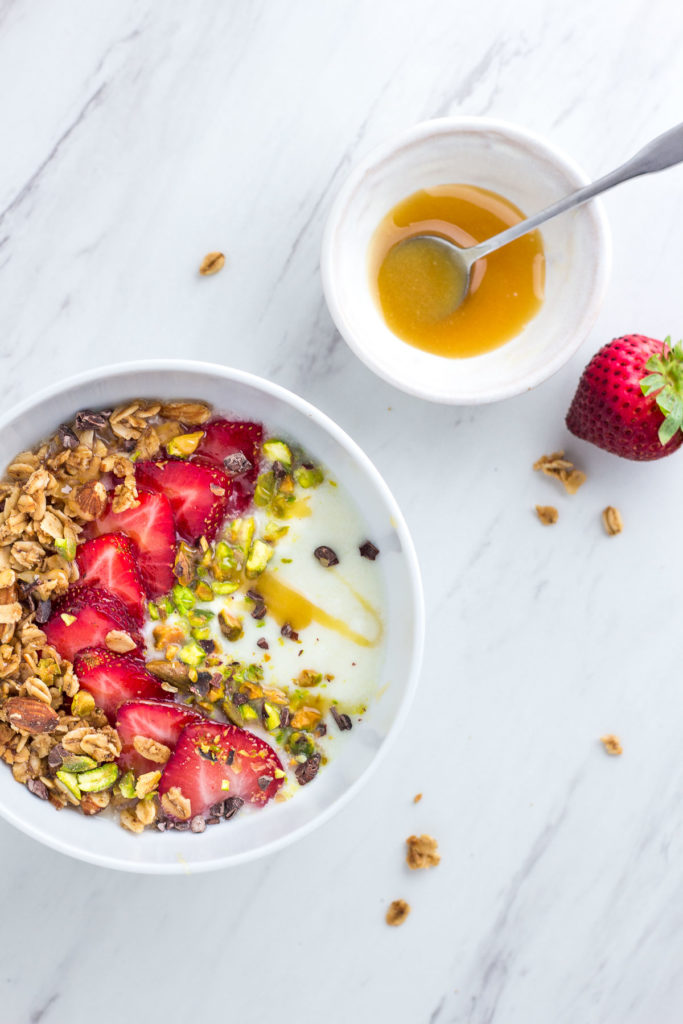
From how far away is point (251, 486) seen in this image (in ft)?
3.73

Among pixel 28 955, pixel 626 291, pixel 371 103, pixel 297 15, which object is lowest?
pixel 28 955

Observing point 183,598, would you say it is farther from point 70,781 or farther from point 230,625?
point 70,781

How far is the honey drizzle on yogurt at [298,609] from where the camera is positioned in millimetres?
1128

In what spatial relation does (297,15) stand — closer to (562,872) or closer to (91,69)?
(91,69)

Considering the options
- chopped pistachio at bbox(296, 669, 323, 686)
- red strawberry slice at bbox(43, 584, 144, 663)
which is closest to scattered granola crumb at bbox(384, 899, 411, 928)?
chopped pistachio at bbox(296, 669, 323, 686)

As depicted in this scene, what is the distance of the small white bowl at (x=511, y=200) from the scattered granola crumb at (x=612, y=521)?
0.26m

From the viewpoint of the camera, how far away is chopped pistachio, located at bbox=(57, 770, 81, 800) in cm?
104

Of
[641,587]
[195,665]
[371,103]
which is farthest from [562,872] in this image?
[371,103]

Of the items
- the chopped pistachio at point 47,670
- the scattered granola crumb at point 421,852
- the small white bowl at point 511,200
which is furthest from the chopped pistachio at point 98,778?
the small white bowl at point 511,200

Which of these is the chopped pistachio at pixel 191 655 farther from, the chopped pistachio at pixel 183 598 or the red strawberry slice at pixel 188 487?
the red strawberry slice at pixel 188 487

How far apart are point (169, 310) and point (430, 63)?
1.74ft

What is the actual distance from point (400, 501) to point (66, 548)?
48 centimetres

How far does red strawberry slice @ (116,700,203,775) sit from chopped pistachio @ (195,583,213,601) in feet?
0.48

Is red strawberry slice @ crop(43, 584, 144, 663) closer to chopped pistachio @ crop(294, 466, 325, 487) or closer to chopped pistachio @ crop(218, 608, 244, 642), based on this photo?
chopped pistachio @ crop(218, 608, 244, 642)
